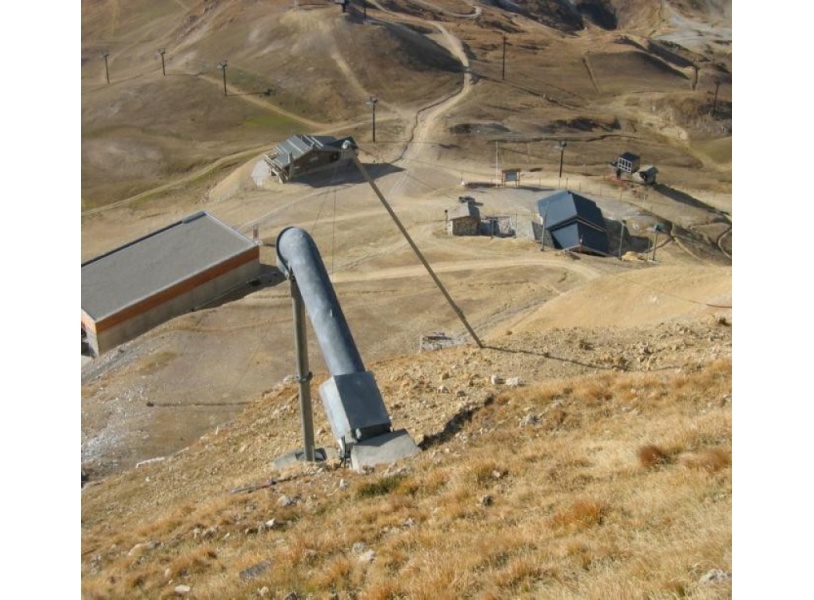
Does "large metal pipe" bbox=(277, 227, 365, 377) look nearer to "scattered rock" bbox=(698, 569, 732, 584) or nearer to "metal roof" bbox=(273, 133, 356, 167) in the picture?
"scattered rock" bbox=(698, 569, 732, 584)

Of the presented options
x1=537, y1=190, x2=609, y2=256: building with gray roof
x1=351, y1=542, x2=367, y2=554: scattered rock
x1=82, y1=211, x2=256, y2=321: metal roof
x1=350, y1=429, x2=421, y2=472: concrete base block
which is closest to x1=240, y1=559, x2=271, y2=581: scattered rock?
x1=351, y1=542, x2=367, y2=554: scattered rock

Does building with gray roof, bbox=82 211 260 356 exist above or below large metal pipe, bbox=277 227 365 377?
below

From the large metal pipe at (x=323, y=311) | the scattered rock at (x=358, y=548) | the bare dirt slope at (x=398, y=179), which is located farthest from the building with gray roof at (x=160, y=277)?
the scattered rock at (x=358, y=548)

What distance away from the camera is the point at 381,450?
62.2 feet

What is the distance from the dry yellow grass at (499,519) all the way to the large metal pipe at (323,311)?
9.29 ft

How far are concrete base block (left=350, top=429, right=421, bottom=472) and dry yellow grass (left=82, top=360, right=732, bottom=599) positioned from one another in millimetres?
590

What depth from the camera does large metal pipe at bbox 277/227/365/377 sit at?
2019 centimetres

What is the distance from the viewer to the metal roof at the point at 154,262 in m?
44.6

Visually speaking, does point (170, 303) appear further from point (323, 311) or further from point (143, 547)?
point (143, 547)

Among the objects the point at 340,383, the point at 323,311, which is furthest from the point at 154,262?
the point at 340,383

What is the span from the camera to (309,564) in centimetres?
1354

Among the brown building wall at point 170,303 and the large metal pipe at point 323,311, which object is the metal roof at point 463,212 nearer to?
the brown building wall at point 170,303

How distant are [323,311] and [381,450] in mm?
4132

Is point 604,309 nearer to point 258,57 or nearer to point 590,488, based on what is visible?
point 590,488
